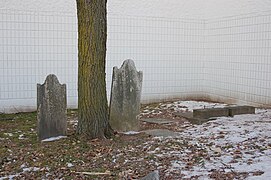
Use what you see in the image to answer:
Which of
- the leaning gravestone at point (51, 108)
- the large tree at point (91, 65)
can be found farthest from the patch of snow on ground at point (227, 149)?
the leaning gravestone at point (51, 108)

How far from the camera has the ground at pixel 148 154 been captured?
14.6 ft

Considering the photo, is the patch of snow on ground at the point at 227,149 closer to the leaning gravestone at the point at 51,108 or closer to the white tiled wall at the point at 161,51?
the leaning gravestone at the point at 51,108

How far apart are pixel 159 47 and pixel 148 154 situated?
19.5ft

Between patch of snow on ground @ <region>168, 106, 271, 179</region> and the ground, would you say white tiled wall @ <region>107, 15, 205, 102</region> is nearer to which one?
patch of snow on ground @ <region>168, 106, 271, 179</region>

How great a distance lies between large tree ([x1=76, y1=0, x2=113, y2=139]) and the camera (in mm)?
5768

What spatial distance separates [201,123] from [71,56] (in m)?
4.10

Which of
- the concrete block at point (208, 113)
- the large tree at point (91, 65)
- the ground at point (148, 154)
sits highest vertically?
the large tree at point (91, 65)

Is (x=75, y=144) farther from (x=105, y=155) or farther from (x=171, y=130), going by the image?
(x=171, y=130)

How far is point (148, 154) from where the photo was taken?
17.1 feet

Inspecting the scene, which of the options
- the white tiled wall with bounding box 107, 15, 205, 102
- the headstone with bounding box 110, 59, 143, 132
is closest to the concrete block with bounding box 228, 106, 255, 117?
the headstone with bounding box 110, 59, 143, 132

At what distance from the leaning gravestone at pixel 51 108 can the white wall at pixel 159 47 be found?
343 centimetres

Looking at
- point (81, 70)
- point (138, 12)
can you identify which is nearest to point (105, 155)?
point (81, 70)

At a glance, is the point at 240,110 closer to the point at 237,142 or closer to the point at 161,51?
the point at 237,142

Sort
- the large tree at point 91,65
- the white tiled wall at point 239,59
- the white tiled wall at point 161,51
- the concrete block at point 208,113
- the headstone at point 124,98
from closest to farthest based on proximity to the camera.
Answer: the large tree at point 91,65 → the headstone at point 124,98 → the concrete block at point 208,113 → the white tiled wall at point 239,59 → the white tiled wall at point 161,51
